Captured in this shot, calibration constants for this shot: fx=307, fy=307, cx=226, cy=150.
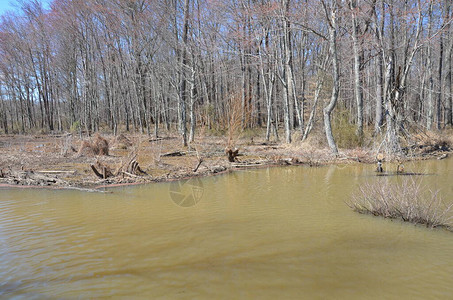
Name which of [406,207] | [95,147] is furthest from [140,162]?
[406,207]

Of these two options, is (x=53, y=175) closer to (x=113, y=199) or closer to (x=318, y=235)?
(x=113, y=199)

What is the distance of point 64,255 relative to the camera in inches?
154

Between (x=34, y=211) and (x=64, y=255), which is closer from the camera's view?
(x=64, y=255)

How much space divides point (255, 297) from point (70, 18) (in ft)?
98.6

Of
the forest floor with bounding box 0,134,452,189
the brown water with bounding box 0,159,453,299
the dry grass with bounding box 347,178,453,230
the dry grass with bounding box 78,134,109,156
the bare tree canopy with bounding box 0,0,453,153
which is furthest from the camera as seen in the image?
the bare tree canopy with bounding box 0,0,453,153

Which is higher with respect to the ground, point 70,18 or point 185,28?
point 70,18

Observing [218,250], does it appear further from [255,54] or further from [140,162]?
[255,54]

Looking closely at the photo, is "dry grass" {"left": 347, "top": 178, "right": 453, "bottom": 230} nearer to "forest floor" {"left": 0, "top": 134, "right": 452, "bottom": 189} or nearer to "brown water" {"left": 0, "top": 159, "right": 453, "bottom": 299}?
"brown water" {"left": 0, "top": 159, "right": 453, "bottom": 299}

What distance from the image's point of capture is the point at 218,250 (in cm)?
393

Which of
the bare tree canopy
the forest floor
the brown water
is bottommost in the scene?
the brown water

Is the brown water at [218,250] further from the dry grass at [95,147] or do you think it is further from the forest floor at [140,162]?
the dry grass at [95,147]

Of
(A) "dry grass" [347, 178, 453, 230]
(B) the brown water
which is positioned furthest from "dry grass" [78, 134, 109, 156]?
(A) "dry grass" [347, 178, 453, 230]

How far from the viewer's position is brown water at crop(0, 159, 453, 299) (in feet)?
9.87

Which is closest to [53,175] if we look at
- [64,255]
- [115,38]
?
[64,255]
